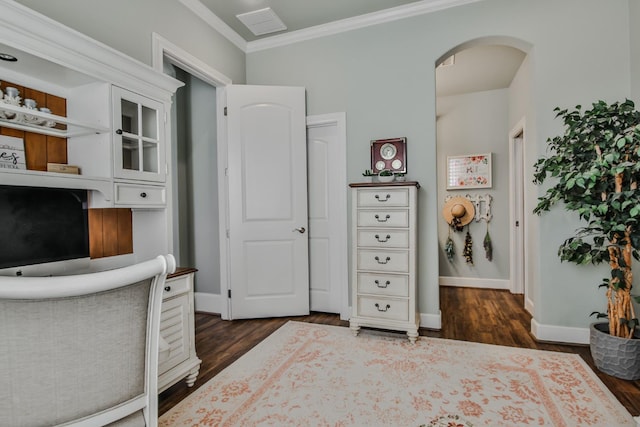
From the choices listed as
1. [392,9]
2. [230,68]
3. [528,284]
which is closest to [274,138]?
[230,68]

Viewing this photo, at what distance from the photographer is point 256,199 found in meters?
3.30

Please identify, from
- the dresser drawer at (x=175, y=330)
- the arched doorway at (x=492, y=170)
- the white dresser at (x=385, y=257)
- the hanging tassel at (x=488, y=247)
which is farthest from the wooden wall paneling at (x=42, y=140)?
the hanging tassel at (x=488, y=247)

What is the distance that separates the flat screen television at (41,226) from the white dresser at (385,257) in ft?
6.29

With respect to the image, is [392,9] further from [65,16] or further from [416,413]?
[416,413]

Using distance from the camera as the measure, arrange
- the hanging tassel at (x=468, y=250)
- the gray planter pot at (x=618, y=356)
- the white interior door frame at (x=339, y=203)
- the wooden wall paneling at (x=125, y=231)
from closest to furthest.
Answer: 1. the gray planter pot at (x=618, y=356)
2. the wooden wall paneling at (x=125, y=231)
3. the white interior door frame at (x=339, y=203)
4. the hanging tassel at (x=468, y=250)

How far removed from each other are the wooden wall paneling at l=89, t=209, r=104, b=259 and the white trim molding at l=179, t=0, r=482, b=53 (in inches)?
75.0

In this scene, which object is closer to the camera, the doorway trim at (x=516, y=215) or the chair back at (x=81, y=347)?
the chair back at (x=81, y=347)

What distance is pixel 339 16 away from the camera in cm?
315

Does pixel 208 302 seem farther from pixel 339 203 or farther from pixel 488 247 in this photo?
pixel 488 247

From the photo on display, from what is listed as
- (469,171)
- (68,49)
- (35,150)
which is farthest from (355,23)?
(35,150)

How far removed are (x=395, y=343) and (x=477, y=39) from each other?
106 inches

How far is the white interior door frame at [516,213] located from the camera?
4.11 m

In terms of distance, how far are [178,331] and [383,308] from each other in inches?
62.6

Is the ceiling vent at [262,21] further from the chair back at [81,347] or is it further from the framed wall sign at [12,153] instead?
the chair back at [81,347]
